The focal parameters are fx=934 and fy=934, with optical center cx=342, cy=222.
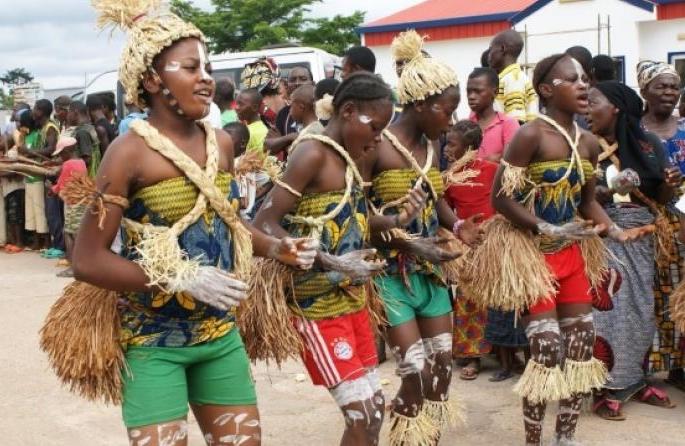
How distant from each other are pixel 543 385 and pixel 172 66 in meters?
2.56

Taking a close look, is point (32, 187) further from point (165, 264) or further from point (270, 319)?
point (165, 264)

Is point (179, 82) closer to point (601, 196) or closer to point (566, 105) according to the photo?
point (566, 105)

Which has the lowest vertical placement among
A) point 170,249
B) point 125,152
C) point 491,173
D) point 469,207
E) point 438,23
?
point 469,207

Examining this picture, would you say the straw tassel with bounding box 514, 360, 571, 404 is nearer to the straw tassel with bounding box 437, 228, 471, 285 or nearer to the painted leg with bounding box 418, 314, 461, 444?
the painted leg with bounding box 418, 314, 461, 444

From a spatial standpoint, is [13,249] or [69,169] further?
[13,249]

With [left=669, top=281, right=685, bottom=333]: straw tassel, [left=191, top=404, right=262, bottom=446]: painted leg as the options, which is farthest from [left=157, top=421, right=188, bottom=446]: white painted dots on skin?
[left=669, top=281, right=685, bottom=333]: straw tassel

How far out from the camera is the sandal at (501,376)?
20.4ft

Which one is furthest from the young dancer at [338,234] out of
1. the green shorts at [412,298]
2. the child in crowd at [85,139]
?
the child in crowd at [85,139]

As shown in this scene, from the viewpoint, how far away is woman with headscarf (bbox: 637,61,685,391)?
570 centimetres

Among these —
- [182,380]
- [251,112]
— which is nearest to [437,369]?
[182,380]

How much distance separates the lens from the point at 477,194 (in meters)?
6.31

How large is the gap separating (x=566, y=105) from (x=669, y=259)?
5.11 feet

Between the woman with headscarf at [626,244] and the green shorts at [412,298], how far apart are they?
1.49m

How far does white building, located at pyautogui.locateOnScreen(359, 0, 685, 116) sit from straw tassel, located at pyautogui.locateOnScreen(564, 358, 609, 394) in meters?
13.7
